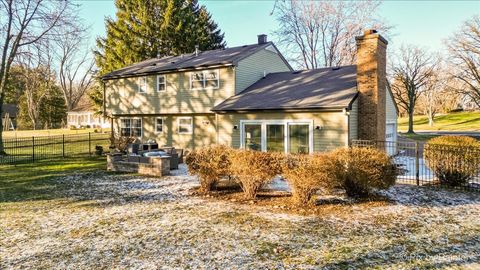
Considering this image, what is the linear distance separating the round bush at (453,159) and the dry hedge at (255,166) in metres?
5.37

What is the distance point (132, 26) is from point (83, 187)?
28783 mm

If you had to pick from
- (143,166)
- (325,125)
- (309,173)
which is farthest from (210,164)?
(325,125)

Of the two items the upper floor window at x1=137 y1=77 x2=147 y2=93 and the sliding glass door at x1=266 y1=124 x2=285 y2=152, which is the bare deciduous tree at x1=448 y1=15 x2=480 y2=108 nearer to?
the sliding glass door at x1=266 y1=124 x2=285 y2=152

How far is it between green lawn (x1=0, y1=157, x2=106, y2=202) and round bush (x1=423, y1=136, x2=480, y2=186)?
455 inches

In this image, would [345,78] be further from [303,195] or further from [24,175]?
[24,175]

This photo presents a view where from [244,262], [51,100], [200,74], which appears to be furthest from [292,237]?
[51,100]

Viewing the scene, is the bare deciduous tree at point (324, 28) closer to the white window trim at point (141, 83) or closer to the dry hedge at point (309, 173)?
the white window trim at point (141, 83)

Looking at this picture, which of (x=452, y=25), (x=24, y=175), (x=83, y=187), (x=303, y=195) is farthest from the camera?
(x=452, y=25)

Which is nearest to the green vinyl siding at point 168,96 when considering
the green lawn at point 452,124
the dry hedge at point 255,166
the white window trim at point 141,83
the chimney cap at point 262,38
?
the white window trim at point 141,83

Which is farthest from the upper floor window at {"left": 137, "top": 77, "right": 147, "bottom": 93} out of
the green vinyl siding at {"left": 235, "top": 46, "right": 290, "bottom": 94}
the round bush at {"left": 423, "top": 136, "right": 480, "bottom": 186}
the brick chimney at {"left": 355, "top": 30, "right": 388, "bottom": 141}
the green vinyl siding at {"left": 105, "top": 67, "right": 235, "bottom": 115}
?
the round bush at {"left": 423, "top": 136, "right": 480, "bottom": 186}

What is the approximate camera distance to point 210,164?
9.21 m

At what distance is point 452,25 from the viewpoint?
34188mm

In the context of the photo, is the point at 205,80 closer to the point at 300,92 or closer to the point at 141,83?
the point at 141,83

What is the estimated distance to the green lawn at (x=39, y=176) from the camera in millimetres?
9836
